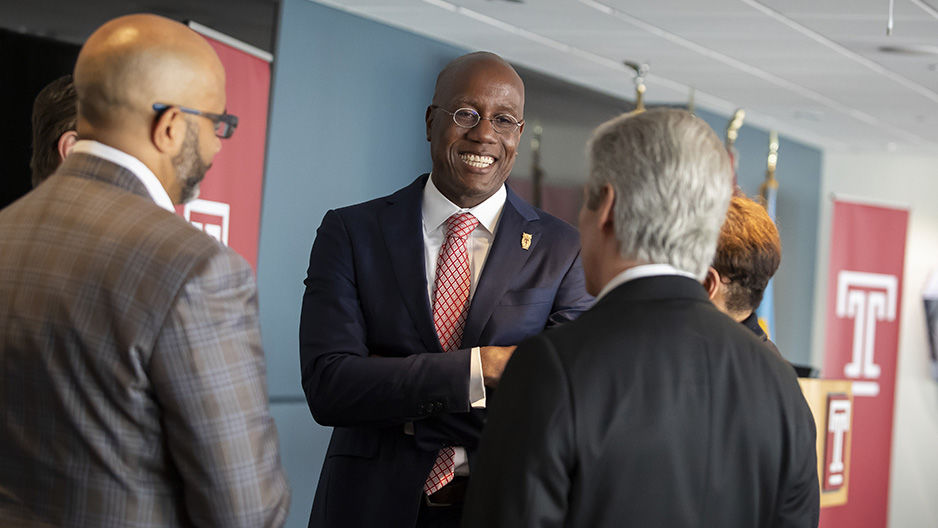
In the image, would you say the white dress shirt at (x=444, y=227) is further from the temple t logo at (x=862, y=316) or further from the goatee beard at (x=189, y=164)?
the temple t logo at (x=862, y=316)

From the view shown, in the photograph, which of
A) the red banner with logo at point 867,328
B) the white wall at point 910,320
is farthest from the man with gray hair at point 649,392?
the white wall at point 910,320

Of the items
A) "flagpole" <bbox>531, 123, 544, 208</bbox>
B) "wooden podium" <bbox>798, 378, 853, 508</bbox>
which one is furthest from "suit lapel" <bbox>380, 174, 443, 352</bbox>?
"flagpole" <bbox>531, 123, 544, 208</bbox>

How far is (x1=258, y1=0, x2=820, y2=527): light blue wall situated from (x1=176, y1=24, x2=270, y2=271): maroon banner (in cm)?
20

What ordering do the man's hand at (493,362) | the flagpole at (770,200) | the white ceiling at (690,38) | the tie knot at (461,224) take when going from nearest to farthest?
the man's hand at (493,362) < the tie knot at (461,224) < the white ceiling at (690,38) < the flagpole at (770,200)

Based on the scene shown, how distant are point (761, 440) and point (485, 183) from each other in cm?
101

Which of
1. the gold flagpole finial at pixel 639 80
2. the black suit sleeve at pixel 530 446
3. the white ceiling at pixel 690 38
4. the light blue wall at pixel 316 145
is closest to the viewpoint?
the black suit sleeve at pixel 530 446

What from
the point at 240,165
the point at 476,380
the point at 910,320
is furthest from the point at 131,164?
the point at 910,320

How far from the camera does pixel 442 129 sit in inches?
91.3

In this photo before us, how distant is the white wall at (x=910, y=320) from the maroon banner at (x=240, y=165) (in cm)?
653

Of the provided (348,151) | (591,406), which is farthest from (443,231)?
(348,151)

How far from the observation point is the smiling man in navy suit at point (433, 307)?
2.09 meters

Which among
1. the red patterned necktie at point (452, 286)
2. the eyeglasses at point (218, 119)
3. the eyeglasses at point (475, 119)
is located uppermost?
the eyeglasses at point (475, 119)

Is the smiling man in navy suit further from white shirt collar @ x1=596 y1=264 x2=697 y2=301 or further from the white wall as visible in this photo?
the white wall

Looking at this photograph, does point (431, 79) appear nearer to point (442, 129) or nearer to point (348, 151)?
point (348, 151)
